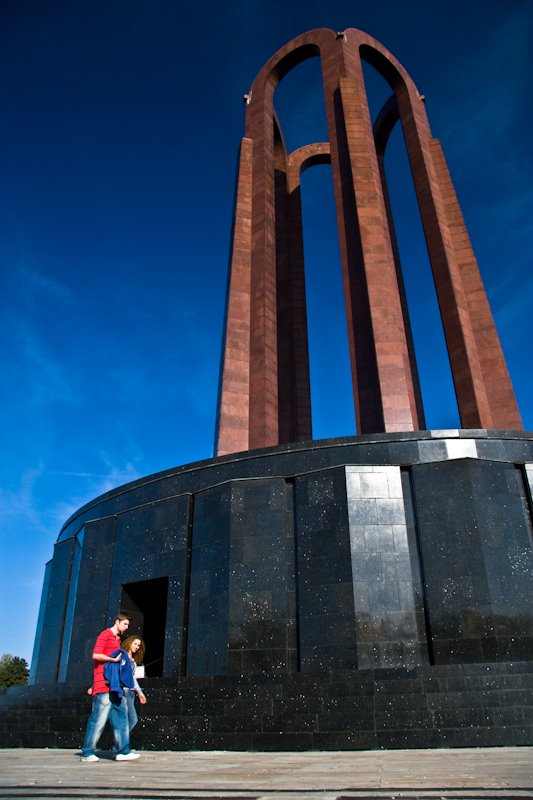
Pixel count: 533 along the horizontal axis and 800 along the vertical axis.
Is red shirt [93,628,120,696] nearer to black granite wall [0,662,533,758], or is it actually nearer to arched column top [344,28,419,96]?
black granite wall [0,662,533,758]

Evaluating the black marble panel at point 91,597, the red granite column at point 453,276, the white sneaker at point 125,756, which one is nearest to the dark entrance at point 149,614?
the black marble panel at point 91,597

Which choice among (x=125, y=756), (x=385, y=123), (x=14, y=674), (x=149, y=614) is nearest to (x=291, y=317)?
(x=385, y=123)

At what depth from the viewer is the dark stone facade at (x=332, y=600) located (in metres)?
7.55

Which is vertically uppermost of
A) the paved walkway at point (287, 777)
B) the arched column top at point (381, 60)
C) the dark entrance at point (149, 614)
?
the arched column top at point (381, 60)

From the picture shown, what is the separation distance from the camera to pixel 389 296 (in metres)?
16.3

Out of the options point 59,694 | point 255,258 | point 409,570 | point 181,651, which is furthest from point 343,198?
point 59,694

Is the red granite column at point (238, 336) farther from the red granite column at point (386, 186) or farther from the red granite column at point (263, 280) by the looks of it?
the red granite column at point (386, 186)

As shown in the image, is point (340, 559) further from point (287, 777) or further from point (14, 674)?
point (14, 674)

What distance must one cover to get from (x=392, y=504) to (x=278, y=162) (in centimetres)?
1932

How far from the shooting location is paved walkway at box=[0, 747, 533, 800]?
353 centimetres

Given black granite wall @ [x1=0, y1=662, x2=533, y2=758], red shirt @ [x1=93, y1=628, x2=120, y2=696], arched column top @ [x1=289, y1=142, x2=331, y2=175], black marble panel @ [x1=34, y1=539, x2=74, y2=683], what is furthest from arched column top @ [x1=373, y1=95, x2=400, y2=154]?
red shirt @ [x1=93, y1=628, x2=120, y2=696]

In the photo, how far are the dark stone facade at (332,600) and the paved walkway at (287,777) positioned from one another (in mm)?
993

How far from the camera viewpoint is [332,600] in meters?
9.79

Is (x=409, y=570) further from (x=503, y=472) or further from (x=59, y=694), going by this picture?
(x=59, y=694)
